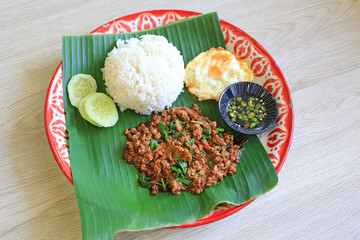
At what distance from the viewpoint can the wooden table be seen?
2.92 m

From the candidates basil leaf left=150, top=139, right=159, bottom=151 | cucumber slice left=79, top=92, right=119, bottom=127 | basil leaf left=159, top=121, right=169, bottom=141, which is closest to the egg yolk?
basil leaf left=159, top=121, right=169, bottom=141

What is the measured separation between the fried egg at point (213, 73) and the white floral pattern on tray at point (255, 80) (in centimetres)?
18

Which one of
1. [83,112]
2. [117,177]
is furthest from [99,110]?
[117,177]

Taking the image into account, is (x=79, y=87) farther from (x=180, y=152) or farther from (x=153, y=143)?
(x=180, y=152)

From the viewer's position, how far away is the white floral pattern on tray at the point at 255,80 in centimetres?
293

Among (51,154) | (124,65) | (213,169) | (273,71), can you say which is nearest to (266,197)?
(213,169)

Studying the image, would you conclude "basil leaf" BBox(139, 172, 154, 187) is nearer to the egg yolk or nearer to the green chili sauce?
the green chili sauce

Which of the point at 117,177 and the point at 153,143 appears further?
the point at 153,143

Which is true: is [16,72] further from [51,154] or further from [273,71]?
[273,71]

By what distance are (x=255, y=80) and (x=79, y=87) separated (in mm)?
2106

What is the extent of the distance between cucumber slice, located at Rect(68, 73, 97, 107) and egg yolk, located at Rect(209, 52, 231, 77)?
4.62ft

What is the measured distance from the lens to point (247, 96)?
3.41 meters

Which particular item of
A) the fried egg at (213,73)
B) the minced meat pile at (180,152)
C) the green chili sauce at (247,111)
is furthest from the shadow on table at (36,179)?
the green chili sauce at (247,111)

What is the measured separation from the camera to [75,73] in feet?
10.9
